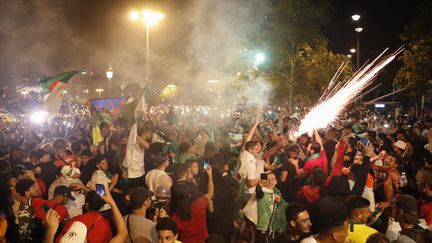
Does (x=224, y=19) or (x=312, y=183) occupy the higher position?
(x=224, y=19)

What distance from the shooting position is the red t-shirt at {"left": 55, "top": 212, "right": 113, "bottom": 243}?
459 cm

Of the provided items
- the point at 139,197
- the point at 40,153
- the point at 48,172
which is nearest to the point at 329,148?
the point at 48,172

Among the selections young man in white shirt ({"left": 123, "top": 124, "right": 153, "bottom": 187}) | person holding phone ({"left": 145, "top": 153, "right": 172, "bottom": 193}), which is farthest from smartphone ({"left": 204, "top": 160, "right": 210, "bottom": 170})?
young man in white shirt ({"left": 123, "top": 124, "right": 153, "bottom": 187})

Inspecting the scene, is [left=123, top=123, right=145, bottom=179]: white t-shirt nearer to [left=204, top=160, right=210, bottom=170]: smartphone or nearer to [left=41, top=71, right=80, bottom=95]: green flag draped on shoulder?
[left=204, top=160, right=210, bottom=170]: smartphone

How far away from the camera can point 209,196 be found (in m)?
6.64

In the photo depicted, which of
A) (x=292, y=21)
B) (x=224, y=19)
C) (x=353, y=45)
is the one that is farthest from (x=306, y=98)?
(x=353, y=45)

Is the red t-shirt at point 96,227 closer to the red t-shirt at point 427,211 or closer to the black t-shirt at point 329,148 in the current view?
the red t-shirt at point 427,211

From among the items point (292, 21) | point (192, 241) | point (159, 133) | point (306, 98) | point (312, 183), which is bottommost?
point (192, 241)

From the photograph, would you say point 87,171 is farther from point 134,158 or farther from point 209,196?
point 209,196

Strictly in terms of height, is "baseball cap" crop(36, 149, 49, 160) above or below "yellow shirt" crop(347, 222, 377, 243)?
above

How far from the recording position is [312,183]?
7051 millimetres

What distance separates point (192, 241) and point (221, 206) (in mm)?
1303

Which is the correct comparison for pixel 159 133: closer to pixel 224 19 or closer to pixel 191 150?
pixel 191 150

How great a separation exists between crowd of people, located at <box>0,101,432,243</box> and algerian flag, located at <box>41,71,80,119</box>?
1535 mm
